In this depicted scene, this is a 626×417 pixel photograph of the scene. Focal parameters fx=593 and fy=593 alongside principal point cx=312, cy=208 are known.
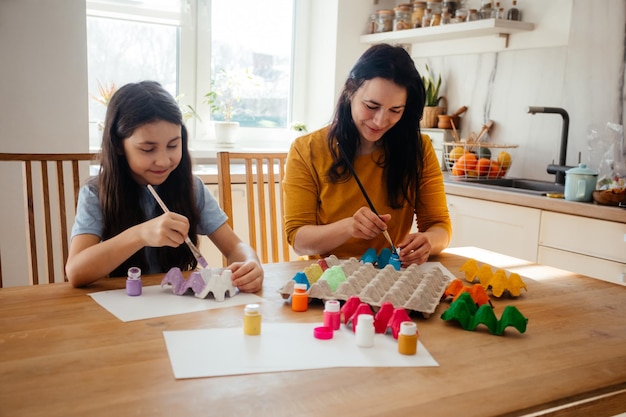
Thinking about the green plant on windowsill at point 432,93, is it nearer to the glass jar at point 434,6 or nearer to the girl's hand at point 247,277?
the glass jar at point 434,6

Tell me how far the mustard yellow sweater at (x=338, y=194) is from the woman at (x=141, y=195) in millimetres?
230

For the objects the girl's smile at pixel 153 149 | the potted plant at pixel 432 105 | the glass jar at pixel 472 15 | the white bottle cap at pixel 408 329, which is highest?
the glass jar at pixel 472 15

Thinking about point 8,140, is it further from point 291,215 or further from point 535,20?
point 535,20

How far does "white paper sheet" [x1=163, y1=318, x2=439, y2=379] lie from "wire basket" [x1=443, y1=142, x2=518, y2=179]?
6.59 feet

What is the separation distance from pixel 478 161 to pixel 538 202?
1.67ft

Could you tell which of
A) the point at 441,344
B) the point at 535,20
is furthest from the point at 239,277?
the point at 535,20

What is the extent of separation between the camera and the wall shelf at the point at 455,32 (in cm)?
280

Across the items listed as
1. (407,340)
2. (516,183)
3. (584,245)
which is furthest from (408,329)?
(516,183)

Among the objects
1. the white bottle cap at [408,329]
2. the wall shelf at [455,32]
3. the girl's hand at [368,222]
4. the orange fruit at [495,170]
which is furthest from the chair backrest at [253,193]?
Answer: the wall shelf at [455,32]

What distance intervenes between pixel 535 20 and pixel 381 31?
0.89 meters

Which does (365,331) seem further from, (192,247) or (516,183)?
(516,183)

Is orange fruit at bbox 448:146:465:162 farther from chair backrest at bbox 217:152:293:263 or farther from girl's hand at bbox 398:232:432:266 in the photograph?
girl's hand at bbox 398:232:432:266

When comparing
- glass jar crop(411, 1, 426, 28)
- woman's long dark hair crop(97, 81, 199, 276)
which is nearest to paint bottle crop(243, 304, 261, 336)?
woman's long dark hair crop(97, 81, 199, 276)

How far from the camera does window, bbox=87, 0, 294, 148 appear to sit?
3148mm
